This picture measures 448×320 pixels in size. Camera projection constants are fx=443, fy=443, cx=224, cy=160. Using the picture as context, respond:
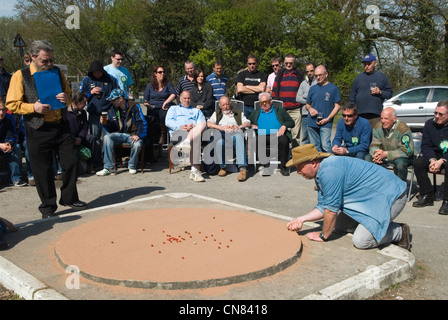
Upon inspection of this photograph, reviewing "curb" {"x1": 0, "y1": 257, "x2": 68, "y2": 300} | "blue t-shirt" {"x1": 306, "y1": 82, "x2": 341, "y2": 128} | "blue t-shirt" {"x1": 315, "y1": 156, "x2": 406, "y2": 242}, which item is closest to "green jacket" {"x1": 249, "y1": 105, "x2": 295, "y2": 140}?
"blue t-shirt" {"x1": 306, "y1": 82, "x2": 341, "y2": 128}

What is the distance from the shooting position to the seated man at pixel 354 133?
7691 millimetres

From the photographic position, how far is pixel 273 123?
950 centimetres

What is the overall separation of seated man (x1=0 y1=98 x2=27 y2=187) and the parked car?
1176 centimetres

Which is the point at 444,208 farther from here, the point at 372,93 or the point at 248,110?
the point at 248,110

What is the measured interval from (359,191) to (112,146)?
6060mm

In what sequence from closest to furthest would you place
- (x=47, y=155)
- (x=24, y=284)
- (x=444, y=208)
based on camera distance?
(x=24, y=284) → (x=47, y=155) → (x=444, y=208)

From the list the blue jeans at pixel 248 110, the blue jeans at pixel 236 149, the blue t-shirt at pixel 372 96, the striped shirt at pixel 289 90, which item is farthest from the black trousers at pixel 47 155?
the blue t-shirt at pixel 372 96

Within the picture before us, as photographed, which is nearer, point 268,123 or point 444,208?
point 444,208

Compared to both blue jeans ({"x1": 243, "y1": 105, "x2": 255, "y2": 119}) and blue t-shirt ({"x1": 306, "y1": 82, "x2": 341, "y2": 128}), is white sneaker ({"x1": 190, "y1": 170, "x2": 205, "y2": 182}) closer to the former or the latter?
blue jeans ({"x1": 243, "y1": 105, "x2": 255, "y2": 119})

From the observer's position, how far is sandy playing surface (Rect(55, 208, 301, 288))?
3.95 m

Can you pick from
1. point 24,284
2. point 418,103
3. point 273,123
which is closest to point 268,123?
point 273,123

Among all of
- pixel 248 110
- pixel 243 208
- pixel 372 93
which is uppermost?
pixel 372 93

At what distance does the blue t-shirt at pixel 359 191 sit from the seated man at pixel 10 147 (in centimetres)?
615
